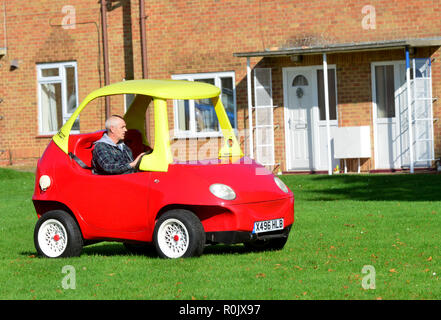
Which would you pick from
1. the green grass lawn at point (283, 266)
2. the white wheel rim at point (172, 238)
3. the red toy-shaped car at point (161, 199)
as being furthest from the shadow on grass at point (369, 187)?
the white wheel rim at point (172, 238)

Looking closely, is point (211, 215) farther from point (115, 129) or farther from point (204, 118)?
point (204, 118)

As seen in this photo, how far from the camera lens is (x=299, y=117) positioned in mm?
22422

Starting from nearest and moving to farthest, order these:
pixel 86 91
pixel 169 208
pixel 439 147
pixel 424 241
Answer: pixel 169 208 < pixel 424 241 < pixel 439 147 < pixel 86 91

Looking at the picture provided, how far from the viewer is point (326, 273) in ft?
26.6

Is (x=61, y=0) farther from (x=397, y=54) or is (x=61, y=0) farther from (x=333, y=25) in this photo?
(x=397, y=54)

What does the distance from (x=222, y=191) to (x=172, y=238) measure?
69cm

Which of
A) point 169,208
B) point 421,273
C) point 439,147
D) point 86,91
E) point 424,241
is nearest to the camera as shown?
point 421,273

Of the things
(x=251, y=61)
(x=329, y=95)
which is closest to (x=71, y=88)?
(x=251, y=61)

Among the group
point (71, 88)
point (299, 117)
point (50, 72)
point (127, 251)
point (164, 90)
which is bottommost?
point (127, 251)

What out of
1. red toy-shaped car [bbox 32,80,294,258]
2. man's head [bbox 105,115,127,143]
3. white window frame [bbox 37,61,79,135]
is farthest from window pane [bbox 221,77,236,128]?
man's head [bbox 105,115,127,143]

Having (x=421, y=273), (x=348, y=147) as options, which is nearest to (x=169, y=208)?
(x=421, y=273)

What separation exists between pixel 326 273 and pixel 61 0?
59.0ft

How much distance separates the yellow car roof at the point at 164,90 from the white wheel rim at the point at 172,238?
1.35m

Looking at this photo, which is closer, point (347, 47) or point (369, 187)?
point (369, 187)
